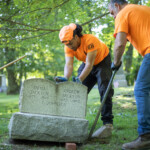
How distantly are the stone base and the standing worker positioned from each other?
487mm

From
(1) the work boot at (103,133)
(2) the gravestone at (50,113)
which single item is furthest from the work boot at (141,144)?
(1) the work boot at (103,133)

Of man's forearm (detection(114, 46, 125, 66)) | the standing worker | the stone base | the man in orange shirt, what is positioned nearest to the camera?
the man in orange shirt

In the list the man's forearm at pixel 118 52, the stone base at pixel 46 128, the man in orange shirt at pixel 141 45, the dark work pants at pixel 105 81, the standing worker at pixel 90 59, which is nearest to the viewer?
the man in orange shirt at pixel 141 45

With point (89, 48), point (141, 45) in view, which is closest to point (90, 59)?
point (89, 48)

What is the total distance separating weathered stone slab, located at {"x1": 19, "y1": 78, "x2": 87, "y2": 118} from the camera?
12.0 feet

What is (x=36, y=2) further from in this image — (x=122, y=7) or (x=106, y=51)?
(x=122, y=7)

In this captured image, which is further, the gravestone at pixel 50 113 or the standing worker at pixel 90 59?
the standing worker at pixel 90 59

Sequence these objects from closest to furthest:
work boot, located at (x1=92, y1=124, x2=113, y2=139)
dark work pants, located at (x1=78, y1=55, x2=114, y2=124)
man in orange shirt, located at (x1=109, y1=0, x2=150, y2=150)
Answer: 1. man in orange shirt, located at (x1=109, y1=0, x2=150, y2=150)
2. work boot, located at (x1=92, y1=124, x2=113, y2=139)
3. dark work pants, located at (x1=78, y1=55, x2=114, y2=124)

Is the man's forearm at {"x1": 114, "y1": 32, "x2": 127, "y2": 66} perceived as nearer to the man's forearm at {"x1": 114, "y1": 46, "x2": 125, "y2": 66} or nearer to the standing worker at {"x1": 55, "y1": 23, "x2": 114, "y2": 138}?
the man's forearm at {"x1": 114, "y1": 46, "x2": 125, "y2": 66}

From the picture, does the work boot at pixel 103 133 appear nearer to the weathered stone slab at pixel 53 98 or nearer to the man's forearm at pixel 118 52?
the weathered stone slab at pixel 53 98

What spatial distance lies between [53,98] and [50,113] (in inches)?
9.4

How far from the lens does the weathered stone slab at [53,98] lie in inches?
144

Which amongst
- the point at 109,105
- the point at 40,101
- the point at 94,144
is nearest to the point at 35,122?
the point at 40,101

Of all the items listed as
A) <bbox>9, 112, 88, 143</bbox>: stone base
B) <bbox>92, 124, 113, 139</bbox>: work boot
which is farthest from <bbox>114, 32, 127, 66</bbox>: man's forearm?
<bbox>92, 124, 113, 139</bbox>: work boot
